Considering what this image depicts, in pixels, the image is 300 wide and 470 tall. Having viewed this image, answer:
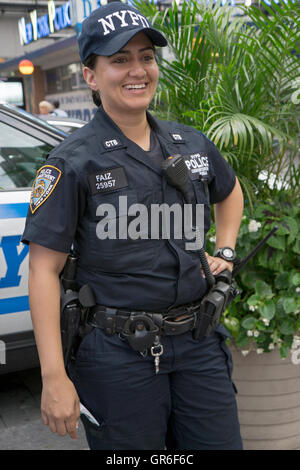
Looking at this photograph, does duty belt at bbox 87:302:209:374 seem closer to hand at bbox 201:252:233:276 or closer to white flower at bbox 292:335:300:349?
hand at bbox 201:252:233:276

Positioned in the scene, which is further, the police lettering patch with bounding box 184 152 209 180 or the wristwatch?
the wristwatch

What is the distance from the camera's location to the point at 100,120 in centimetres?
169

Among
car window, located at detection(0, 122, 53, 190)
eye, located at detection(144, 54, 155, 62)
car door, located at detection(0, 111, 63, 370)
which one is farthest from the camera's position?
car window, located at detection(0, 122, 53, 190)

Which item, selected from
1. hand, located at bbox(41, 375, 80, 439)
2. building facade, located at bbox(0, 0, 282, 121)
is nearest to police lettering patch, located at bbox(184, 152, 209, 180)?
hand, located at bbox(41, 375, 80, 439)

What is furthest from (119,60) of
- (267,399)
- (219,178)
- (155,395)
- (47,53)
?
(47,53)

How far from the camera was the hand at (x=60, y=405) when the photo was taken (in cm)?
156

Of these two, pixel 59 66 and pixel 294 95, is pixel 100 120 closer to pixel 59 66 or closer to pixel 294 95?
pixel 294 95

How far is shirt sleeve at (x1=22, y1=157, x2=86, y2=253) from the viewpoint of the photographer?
1.55 meters

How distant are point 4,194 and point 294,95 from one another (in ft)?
4.84

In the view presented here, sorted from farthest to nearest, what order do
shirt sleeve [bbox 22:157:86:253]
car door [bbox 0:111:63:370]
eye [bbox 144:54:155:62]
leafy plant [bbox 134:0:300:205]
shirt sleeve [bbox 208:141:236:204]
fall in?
car door [bbox 0:111:63:370] < leafy plant [bbox 134:0:300:205] < shirt sleeve [bbox 208:141:236:204] < eye [bbox 144:54:155:62] < shirt sleeve [bbox 22:157:86:253]

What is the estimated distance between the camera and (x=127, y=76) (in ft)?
5.29

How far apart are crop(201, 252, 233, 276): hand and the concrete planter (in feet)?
1.99

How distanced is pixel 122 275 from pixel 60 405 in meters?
0.40

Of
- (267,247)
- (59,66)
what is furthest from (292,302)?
(59,66)
